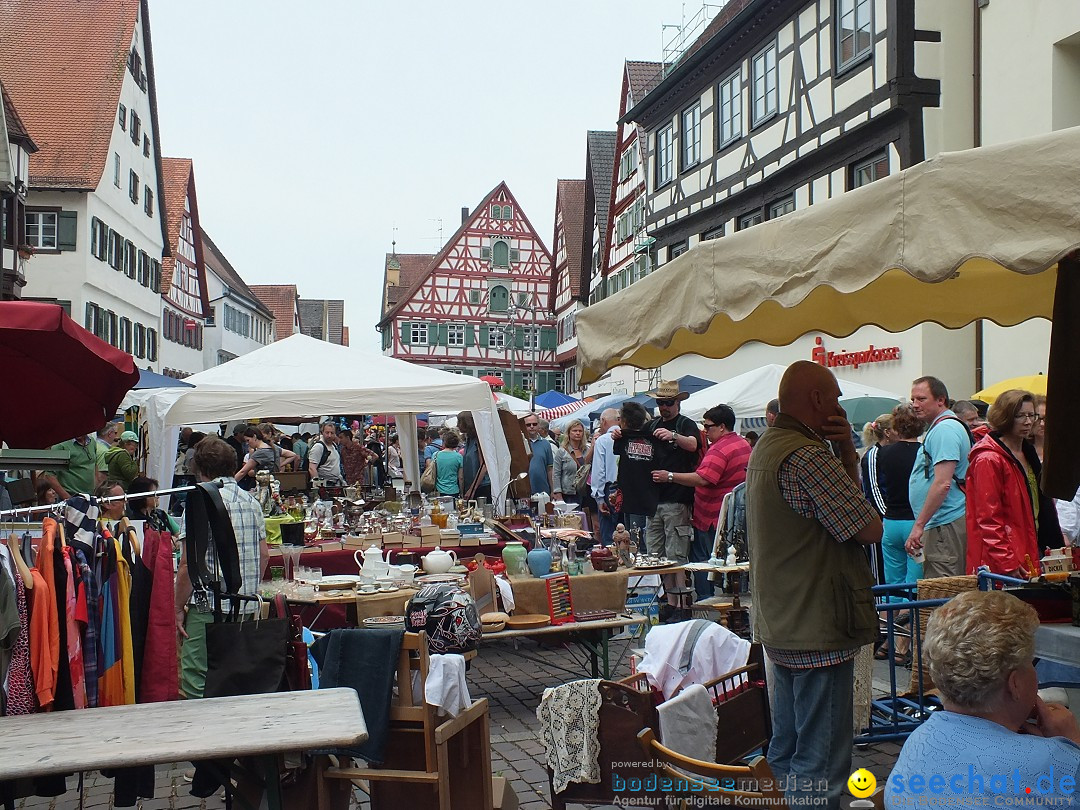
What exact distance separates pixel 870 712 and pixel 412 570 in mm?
3126

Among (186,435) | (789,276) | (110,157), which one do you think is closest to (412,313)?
(110,157)

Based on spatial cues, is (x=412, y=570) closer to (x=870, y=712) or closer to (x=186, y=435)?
(x=870, y=712)

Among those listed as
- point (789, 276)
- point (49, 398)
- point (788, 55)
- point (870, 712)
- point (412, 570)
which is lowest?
point (870, 712)

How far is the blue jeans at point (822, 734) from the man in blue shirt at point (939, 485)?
3.46 m

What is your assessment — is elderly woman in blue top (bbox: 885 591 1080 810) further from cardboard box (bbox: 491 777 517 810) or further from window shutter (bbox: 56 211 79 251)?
window shutter (bbox: 56 211 79 251)

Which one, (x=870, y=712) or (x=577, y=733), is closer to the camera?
(x=577, y=733)

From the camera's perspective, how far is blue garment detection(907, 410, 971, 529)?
6.82 m

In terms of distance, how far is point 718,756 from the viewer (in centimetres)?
405

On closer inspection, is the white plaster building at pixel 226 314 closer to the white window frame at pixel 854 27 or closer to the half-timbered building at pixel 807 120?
the half-timbered building at pixel 807 120

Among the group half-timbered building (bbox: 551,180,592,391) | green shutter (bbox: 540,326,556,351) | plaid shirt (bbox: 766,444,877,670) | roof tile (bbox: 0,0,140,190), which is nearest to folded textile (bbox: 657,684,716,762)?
plaid shirt (bbox: 766,444,877,670)

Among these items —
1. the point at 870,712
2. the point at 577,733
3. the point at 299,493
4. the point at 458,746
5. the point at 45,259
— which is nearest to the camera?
the point at 577,733

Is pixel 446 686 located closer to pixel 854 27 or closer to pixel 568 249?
pixel 854 27

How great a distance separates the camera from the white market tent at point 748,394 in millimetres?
12906

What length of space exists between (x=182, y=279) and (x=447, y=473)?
35.1 metres
